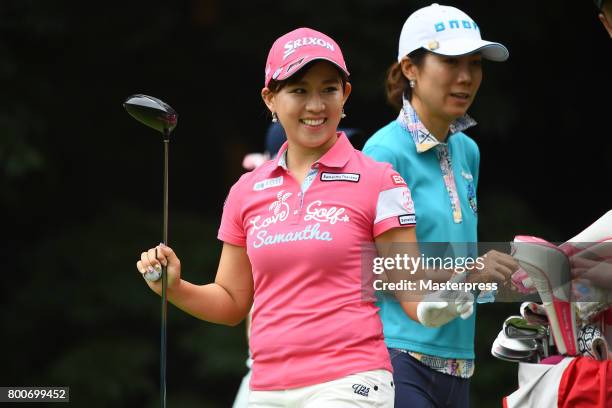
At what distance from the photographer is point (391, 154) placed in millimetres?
3914

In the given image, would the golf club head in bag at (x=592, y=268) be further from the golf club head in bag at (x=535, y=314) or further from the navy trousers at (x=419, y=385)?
the navy trousers at (x=419, y=385)

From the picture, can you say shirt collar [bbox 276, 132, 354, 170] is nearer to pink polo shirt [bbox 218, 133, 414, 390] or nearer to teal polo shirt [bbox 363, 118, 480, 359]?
pink polo shirt [bbox 218, 133, 414, 390]

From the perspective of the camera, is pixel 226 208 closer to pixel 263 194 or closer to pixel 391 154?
pixel 263 194

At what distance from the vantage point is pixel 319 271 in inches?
131

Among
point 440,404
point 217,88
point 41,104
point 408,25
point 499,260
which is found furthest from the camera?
point 217,88

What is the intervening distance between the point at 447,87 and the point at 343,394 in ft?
4.18

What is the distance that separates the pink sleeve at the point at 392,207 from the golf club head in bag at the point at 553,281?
0.35 m

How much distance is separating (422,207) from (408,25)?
2.25ft

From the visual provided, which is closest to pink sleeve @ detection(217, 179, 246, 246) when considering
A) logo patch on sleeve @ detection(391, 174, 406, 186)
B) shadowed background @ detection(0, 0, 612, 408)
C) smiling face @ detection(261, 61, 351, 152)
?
smiling face @ detection(261, 61, 351, 152)

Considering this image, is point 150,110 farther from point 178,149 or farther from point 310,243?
point 178,149

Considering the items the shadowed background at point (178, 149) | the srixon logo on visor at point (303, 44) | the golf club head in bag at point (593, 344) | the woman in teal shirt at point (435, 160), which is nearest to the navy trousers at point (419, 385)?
the woman in teal shirt at point (435, 160)

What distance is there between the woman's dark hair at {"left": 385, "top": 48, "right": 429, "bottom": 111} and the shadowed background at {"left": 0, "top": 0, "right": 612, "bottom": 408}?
193 inches

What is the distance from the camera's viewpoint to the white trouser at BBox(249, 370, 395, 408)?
3197 mm

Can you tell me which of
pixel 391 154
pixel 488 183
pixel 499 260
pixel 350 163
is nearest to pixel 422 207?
pixel 391 154
